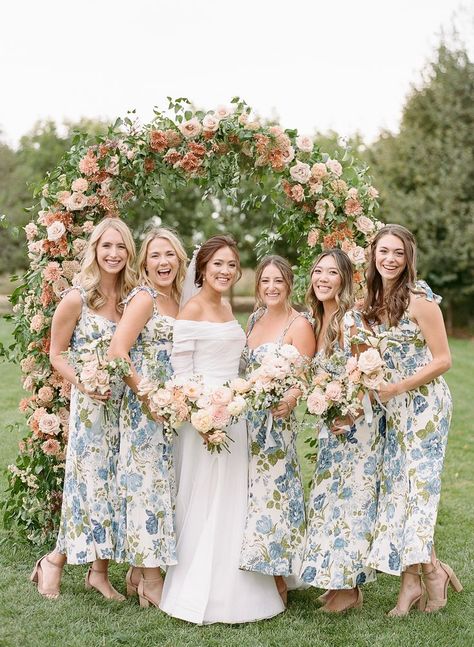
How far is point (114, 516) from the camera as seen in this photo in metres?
5.26

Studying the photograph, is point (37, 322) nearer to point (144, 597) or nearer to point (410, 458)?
point (144, 597)

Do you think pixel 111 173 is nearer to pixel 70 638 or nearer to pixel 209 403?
pixel 209 403

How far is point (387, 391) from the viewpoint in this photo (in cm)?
471

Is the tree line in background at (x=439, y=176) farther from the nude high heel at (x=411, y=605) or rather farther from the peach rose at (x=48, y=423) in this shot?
the nude high heel at (x=411, y=605)

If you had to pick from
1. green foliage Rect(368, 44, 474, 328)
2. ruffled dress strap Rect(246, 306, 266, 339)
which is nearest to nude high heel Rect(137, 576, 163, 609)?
ruffled dress strap Rect(246, 306, 266, 339)

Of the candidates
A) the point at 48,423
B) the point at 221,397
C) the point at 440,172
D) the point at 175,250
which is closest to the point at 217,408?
the point at 221,397

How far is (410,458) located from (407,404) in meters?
0.34

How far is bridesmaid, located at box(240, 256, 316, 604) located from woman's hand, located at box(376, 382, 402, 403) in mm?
547

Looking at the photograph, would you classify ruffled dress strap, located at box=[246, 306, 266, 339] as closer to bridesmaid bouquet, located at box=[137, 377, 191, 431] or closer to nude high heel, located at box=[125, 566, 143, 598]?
bridesmaid bouquet, located at box=[137, 377, 191, 431]

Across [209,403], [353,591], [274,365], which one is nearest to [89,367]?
[209,403]

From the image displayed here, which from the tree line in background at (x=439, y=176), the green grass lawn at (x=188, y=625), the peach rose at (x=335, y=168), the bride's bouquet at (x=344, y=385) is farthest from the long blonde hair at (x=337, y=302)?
the tree line in background at (x=439, y=176)

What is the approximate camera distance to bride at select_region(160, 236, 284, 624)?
4.96m

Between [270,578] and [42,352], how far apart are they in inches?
95.3

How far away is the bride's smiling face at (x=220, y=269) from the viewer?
5105mm
